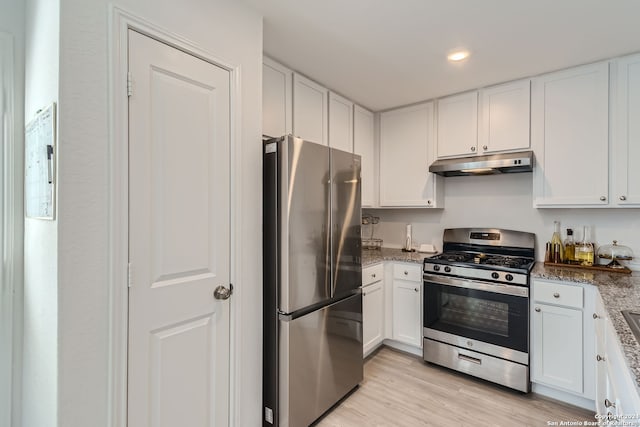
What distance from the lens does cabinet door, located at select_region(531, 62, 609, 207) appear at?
2.28 m

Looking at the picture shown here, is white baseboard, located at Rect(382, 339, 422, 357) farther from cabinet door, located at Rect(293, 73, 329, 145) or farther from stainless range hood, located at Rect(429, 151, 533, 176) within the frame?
cabinet door, located at Rect(293, 73, 329, 145)

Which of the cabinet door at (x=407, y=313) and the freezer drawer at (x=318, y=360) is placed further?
the cabinet door at (x=407, y=313)

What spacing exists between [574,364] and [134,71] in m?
3.07

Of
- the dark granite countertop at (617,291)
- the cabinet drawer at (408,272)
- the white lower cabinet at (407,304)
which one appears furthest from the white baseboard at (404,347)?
the dark granite countertop at (617,291)

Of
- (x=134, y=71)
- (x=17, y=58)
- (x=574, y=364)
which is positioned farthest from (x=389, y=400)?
(x=17, y=58)

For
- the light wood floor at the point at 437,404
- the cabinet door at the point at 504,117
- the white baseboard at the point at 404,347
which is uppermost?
the cabinet door at the point at 504,117

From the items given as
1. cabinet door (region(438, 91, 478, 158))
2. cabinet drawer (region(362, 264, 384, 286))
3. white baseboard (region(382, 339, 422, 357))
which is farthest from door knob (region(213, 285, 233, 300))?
cabinet door (region(438, 91, 478, 158))

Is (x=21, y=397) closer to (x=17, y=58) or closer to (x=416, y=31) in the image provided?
(x=17, y=58)

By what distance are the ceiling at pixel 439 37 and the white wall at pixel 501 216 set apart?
975 millimetres

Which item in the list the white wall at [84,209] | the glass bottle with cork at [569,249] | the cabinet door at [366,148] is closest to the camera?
the white wall at [84,209]

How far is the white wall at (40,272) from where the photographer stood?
3.57 feet

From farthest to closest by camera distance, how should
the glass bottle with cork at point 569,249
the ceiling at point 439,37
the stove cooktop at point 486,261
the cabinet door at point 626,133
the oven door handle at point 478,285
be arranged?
1. the glass bottle with cork at point 569,249
2. the stove cooktop at point 486,261
3. the oven door handle at point 478,285
4. the cabinet door at point 626,133
5. the ceiling at point 439,37

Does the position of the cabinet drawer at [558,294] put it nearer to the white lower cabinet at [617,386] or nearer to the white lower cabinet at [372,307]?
the white lower cabinet at [617,386]

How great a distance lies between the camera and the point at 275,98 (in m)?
2.26
